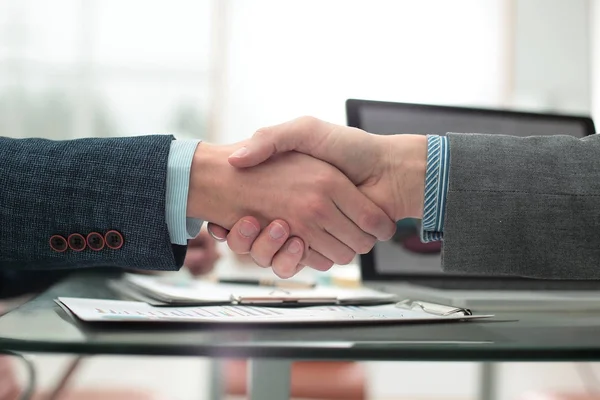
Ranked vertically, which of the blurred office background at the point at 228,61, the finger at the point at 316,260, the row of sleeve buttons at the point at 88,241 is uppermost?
the blurred office background at the point at 228,61

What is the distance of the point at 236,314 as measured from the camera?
1.58 ft

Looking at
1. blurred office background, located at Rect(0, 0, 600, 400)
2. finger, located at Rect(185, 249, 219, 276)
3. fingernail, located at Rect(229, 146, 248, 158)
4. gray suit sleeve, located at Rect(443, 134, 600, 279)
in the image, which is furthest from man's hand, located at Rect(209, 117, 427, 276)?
blurred office background, located at Rect(0, 0, 600, 400)

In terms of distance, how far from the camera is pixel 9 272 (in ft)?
3.09

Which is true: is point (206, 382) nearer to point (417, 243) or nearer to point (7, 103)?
point (417, 243)

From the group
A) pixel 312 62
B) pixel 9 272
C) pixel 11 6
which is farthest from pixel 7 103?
pixel 9 272

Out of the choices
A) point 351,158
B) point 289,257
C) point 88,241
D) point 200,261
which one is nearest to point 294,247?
point 289,257

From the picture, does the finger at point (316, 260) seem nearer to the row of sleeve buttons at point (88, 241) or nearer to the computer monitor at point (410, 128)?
the computer monitor at point (410, 128)

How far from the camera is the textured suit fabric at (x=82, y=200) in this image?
0.62 m

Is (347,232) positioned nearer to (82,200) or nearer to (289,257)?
(289,257)

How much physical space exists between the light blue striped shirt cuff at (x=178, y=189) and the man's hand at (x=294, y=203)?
5 centimetres

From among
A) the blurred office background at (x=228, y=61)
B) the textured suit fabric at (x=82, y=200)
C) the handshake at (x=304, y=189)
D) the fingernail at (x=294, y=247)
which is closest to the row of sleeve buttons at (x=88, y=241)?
the textured suit fabric at (x=82, y=200)

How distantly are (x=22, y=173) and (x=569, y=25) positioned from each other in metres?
3.62

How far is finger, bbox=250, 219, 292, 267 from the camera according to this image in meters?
0.77

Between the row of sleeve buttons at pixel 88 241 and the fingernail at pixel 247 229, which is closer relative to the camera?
the row of sleeve buttons at pixel 88 241
